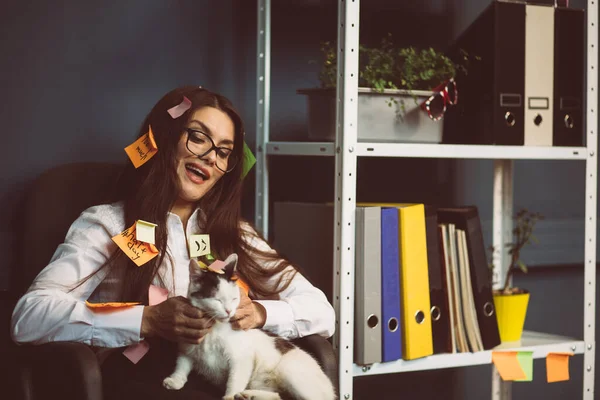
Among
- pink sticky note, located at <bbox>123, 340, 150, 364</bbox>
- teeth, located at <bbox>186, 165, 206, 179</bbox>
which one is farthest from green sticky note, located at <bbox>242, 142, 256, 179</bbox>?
pink sticky note, located at <bbox>123, 340, 150, 364</bbox>

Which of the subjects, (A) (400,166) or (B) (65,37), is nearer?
(B) (65,37)

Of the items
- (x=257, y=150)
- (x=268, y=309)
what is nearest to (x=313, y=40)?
(x=257, y=150)

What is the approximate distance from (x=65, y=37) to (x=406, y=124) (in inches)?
36.1

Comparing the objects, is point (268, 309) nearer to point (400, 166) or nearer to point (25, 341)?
point (25, 341)

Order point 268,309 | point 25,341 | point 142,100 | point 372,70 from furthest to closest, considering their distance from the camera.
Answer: point 142,100
point 372,70
point 268,309
point 25,341

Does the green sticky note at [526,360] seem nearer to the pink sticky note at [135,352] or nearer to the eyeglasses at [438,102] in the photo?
the eyeglasses at [438,102]

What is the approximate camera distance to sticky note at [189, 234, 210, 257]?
5.39ft

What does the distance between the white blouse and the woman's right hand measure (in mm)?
40

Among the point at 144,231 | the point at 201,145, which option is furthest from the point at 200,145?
the point at 144,231

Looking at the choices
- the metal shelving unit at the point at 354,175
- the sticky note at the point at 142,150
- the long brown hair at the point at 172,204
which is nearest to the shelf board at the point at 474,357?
the metal shelving unit at the point at 354,175

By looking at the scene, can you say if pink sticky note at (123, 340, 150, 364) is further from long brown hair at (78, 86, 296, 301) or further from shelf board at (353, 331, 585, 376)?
shelf board at (353, 331, 585, 376)

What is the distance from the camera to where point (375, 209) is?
1787mm

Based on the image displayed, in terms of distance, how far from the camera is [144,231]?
5.22 ft

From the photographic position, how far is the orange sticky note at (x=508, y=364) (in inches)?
78.2
